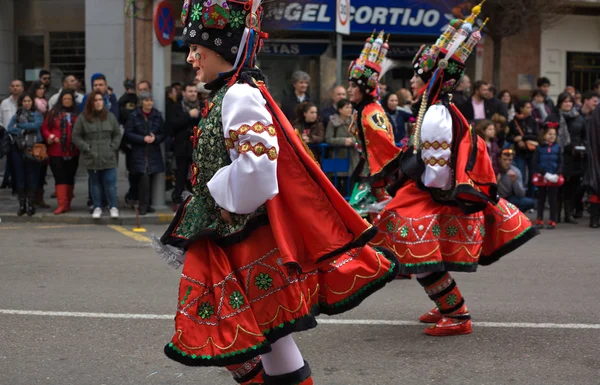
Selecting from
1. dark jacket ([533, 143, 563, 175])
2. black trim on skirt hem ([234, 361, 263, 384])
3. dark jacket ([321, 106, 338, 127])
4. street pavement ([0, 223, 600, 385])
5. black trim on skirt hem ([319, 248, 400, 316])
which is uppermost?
dark jacket ([321, 106, 338, 127])

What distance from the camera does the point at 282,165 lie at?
3744 millimetres

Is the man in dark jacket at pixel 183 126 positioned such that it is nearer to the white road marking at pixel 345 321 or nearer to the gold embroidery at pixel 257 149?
the white road marking at pixel 345 321

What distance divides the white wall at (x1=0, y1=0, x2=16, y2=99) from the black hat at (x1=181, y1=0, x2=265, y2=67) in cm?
1689

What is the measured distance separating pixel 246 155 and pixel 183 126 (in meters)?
9.84

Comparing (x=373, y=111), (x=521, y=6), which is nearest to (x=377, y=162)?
(x=373, y=111)

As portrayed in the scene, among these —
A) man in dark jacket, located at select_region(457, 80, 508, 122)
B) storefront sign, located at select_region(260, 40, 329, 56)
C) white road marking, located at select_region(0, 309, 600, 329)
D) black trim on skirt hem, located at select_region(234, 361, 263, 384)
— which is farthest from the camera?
storefront sign, located at select_region(260, 40, 329, 56)

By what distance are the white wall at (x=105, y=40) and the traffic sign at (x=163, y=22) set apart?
600 centimetres

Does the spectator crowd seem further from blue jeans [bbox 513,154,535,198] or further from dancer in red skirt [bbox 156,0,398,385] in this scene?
dancer in red skirt [bbox 156,0,398,385]

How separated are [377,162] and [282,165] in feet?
13.1

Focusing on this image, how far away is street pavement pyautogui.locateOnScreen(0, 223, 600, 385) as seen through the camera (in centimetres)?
525

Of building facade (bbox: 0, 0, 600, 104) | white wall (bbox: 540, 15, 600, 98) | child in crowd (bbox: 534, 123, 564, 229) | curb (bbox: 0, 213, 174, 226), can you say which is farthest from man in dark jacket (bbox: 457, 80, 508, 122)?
white wall (bbox: 540, 15, 600, 98)

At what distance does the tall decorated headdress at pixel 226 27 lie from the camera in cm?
371

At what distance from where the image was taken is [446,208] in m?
6.09

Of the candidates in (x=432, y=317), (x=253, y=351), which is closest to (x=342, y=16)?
(x=432, y=317)
